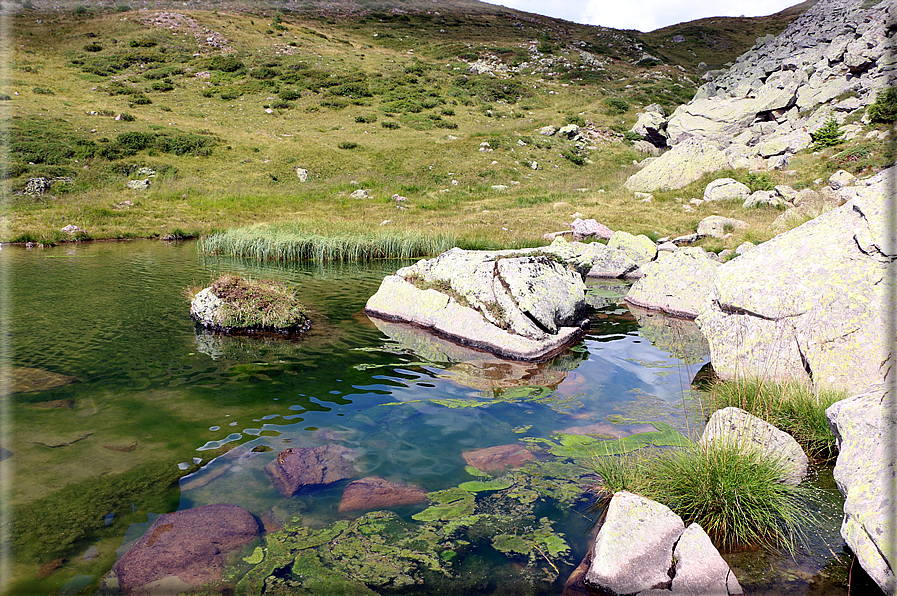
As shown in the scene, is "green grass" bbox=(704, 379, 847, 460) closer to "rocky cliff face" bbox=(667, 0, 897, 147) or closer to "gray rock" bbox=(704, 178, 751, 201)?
"gray rock" bbox=(704, 178, 751, 201)

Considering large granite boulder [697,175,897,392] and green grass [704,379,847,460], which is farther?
large granite boulder [697,175,897,392]

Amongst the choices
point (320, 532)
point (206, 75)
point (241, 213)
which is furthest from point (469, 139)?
point (320, 532)

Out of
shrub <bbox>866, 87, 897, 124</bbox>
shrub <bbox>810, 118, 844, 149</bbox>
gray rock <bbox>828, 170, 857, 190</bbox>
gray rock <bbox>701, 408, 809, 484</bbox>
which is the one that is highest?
shrub <bbox>866, 87, 897, 124</bbox>

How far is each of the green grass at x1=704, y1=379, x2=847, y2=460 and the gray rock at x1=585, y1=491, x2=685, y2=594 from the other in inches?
113

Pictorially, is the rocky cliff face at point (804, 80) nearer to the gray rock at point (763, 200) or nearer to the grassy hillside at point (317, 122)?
the grassy hillside at point (317, 122)

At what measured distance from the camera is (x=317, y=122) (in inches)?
2464

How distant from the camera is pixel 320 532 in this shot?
590 cm

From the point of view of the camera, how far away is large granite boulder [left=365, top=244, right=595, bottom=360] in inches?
502

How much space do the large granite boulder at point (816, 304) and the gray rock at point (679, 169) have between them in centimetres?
3158

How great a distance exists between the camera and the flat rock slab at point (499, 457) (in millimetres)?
7449

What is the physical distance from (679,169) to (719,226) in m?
16.2

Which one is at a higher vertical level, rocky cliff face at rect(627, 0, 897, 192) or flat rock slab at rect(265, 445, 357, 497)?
rocky cliff face at rect(627, 0, 897, 192)


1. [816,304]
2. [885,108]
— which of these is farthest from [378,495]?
[885,108]

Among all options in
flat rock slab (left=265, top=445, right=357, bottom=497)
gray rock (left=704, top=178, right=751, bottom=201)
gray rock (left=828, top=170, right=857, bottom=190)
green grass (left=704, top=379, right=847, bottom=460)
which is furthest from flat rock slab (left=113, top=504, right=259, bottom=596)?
gray rock (left=704, top=178, right=751, bottom=201)
